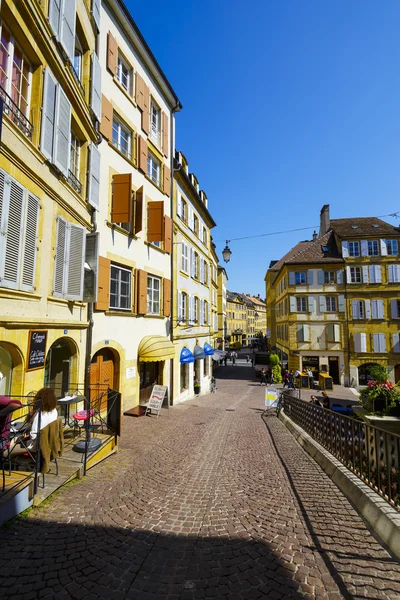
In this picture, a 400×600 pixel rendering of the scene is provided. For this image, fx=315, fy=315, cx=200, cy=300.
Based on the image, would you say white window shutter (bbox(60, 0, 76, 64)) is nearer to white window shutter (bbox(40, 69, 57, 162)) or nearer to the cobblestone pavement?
white window shutter (bbox(40, 69, 57, 162))

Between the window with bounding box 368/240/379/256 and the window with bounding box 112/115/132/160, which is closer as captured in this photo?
the window with bounding box 112/115/132/160

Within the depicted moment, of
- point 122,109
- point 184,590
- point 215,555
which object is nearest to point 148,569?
point 184,590

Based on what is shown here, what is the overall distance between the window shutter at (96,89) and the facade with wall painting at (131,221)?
0.59m

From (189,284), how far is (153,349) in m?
7.20

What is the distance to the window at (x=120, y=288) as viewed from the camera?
11703 mm

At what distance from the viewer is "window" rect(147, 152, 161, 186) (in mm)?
14930

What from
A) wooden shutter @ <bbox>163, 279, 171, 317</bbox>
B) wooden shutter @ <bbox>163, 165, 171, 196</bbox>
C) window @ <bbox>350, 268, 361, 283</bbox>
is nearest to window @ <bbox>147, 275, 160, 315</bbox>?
wooden shutter @ <bbox>163, 279, 171, 317</bbox>

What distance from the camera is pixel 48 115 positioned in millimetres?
7117

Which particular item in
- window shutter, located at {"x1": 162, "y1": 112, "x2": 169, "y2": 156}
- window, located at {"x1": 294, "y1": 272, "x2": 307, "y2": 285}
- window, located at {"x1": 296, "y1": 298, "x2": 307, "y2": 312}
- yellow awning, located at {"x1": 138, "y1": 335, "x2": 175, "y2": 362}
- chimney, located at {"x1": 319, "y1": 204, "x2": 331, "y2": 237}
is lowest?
yellow awning, located at {"x1": 138, "y1": 335, "x2": 175, "y2": 362}

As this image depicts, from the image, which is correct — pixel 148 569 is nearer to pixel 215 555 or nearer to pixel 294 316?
pixel 215 555

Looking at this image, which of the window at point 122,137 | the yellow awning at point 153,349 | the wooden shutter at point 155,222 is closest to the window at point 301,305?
the yellow awning at point 153,349

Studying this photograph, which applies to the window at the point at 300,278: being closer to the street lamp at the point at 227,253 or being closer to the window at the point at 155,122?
the street lamp at the point at 227,253

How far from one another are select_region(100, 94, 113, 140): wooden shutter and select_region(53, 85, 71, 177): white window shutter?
311 centimetres

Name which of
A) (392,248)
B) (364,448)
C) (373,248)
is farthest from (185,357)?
(392,248)
